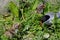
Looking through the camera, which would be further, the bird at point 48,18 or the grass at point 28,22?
the bird at point 48,18

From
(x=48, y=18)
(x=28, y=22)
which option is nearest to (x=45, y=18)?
(x=48, y=18)

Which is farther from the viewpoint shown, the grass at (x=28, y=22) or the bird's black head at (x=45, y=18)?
the bird's black head at (x=45, y=18)

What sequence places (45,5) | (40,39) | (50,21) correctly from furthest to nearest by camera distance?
(45,5)
(50,21)
(40,39)

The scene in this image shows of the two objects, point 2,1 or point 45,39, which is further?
point 2,1

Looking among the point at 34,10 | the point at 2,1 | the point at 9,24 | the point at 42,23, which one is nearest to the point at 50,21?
the point at 42,23

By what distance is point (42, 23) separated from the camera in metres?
2.72

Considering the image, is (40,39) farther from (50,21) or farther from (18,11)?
(18,11)

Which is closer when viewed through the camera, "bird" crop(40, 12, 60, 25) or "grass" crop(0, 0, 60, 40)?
"grass" crop(0, 0, 60, 40)

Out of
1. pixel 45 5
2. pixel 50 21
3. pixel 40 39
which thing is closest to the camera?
pixel 40 39

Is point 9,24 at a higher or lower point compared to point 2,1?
lower

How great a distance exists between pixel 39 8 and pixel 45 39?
47 centimetres

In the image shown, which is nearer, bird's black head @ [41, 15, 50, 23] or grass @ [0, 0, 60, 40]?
grass @ [0, 0, 60, 40]

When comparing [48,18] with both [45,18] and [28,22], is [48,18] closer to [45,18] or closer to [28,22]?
[45,18]

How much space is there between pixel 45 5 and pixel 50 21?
30 centimetres
